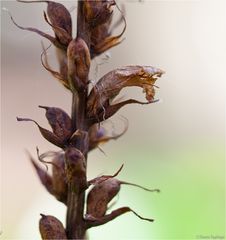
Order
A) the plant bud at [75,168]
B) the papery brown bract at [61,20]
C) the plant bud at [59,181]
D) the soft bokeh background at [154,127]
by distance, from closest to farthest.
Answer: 1. the plant bud at [75,168]
2. the papery brown bract at [61,20]
3. the plant bud at [59,181]
4. the soft bokeh background at [154,127]

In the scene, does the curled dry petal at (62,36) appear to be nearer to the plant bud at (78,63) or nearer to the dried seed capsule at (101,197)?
the plant bud at (78,63)

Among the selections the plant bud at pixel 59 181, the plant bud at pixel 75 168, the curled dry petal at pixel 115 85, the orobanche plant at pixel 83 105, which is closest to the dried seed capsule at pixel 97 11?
the orobanche plant at pixel 83 105

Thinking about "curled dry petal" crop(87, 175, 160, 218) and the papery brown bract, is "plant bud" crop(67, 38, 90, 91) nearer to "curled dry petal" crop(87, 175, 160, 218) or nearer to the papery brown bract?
the papery brown bract

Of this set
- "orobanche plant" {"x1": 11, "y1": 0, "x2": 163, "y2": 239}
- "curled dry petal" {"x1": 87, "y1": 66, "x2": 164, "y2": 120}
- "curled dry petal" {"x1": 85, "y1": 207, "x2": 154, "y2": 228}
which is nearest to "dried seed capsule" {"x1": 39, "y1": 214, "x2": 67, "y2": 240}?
"orobanche plant" {"x1": 11, "y1": 0, "x2": 163, "y2": 239}

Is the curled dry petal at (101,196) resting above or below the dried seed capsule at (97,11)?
below

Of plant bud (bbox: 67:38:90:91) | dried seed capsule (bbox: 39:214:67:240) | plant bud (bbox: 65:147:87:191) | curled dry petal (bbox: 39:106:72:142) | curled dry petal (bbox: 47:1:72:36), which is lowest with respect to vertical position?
dried seed capsule (bbox: 39:214:67:240)

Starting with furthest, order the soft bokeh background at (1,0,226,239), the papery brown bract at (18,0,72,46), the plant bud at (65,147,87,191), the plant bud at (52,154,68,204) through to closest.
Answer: the soft bokeh background at (1,0,226,239), the plant bud at (52,154,68,204), the papery brown bract at (18,0,72,46), the plant bud at (65,147,87,191)

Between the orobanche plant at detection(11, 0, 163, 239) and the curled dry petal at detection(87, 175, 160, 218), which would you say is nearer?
the orobanche plant at detection(11, 0, 163, 239)

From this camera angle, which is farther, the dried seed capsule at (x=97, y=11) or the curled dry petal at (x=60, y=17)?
the curled dry petal at (x=60, y=17)
